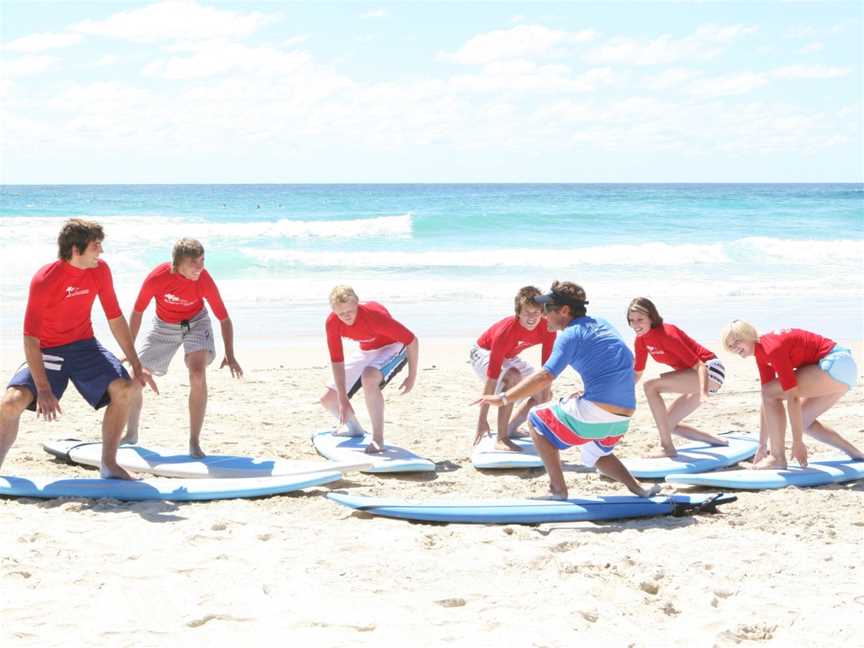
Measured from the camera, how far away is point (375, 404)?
24.1ft

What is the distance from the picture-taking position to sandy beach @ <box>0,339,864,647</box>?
4.01m

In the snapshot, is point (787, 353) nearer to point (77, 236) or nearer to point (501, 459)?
point (501, 459)

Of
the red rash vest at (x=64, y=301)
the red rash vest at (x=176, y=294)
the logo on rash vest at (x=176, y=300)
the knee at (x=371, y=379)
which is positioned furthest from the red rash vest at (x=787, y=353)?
the red rash vest at (x=64, y=301)

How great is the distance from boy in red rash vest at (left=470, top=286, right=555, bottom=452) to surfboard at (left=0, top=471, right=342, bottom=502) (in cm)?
156

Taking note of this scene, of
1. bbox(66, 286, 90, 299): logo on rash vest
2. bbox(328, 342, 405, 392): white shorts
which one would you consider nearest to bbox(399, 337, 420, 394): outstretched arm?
bbox(328, 342, 405, 392): white shorts

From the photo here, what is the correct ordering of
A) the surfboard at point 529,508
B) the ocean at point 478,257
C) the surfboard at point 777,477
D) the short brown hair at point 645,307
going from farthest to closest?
the ocean at point 478,257 < the short brown hair at point 645,307 < the surfboard at point 777,477 < the surfboard at point 529,508

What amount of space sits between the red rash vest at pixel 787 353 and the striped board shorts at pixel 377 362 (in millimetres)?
2447

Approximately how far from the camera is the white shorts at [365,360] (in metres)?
7.47

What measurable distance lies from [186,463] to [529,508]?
2.49 meters

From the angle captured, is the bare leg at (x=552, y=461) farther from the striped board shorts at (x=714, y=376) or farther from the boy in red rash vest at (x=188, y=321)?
the boy in red rash vest at (x=188, y=321)

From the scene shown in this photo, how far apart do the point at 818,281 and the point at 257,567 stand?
1763 centimetres

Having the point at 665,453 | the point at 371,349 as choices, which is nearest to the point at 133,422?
the point at 371,349

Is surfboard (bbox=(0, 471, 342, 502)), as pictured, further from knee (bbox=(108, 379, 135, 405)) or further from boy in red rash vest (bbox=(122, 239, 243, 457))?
boy in red rash vest (bbox=(122, 239, 243, 457))

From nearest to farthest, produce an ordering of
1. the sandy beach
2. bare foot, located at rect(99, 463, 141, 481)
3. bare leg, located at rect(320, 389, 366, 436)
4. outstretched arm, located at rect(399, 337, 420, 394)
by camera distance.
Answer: the sandy beach < bare foot, located at rect(99, 463, 141, 481) < outstretched arm, located at rect(399, 337, 420, 394) < bare leg, located at rect(320, 389, 366, 436)
